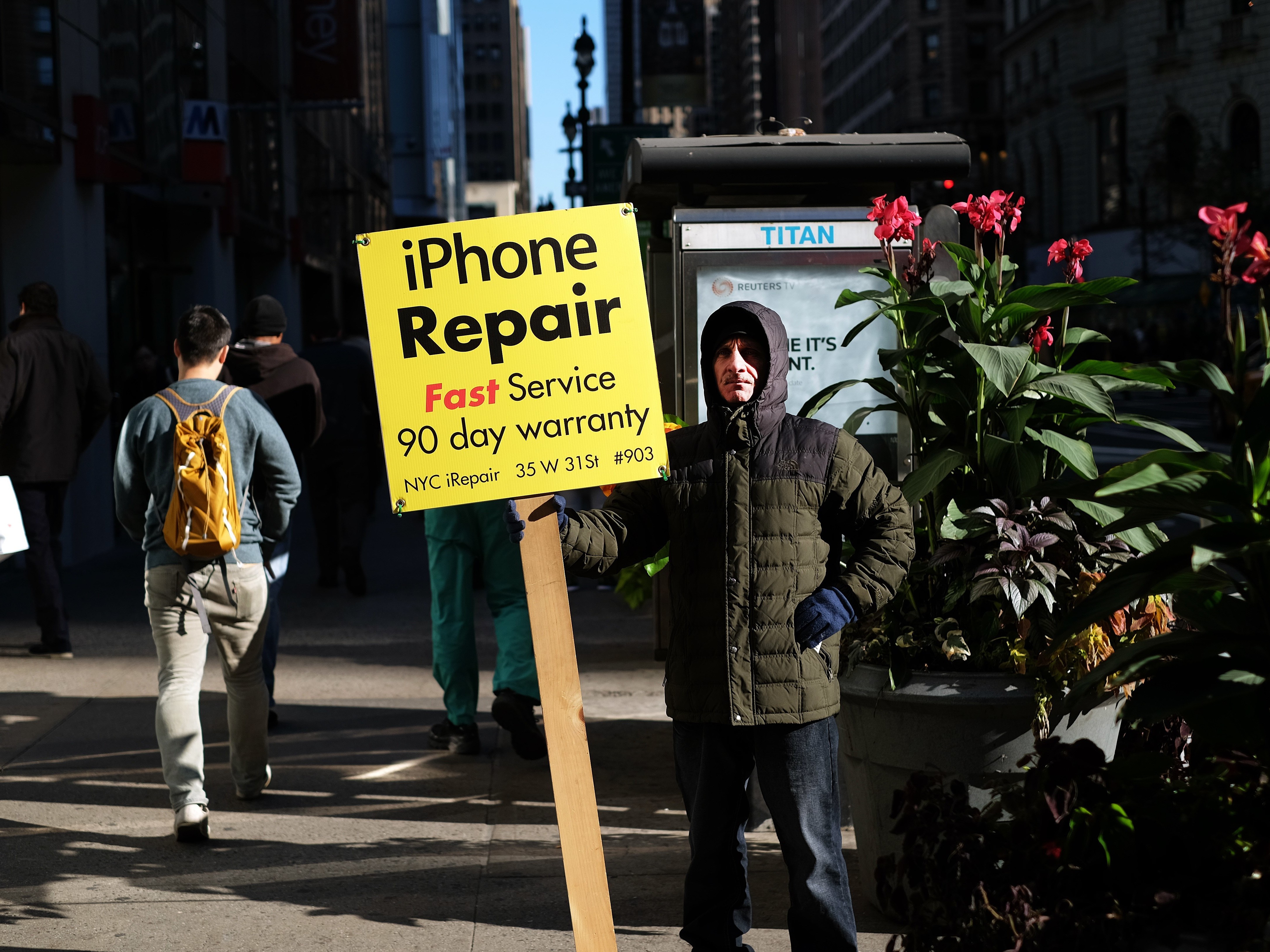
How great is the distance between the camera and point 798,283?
5.94 metres

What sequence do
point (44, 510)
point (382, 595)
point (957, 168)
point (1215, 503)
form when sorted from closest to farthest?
1. point (1215, 503)
2. point (957, 168)
3. point (44, 510)
4. point (382, 595)

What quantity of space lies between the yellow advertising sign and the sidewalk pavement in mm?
1563

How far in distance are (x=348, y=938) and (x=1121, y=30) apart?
74.8 metres

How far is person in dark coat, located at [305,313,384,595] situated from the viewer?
1128cm

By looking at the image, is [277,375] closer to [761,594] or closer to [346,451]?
[346,451]

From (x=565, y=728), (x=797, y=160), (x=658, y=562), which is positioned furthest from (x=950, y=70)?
(x=565, y=728)

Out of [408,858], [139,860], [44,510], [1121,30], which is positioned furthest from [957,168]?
[1121,30]

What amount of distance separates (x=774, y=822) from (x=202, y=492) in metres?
2.56

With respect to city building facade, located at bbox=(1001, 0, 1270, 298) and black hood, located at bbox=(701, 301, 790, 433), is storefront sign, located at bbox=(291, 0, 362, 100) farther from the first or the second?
city building facade, located at bbox=(1001, 0, 1270, 298)

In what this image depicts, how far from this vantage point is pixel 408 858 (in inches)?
206

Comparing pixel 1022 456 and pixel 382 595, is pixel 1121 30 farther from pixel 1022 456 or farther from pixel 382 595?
pixel 1022 456

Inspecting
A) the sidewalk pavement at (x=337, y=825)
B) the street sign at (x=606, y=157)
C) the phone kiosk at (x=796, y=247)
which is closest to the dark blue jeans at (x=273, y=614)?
the sidewalk pavement at (x=337, y=825)

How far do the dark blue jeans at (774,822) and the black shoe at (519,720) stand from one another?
2443 millimetres

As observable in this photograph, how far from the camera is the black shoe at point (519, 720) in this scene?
20.9 ft
